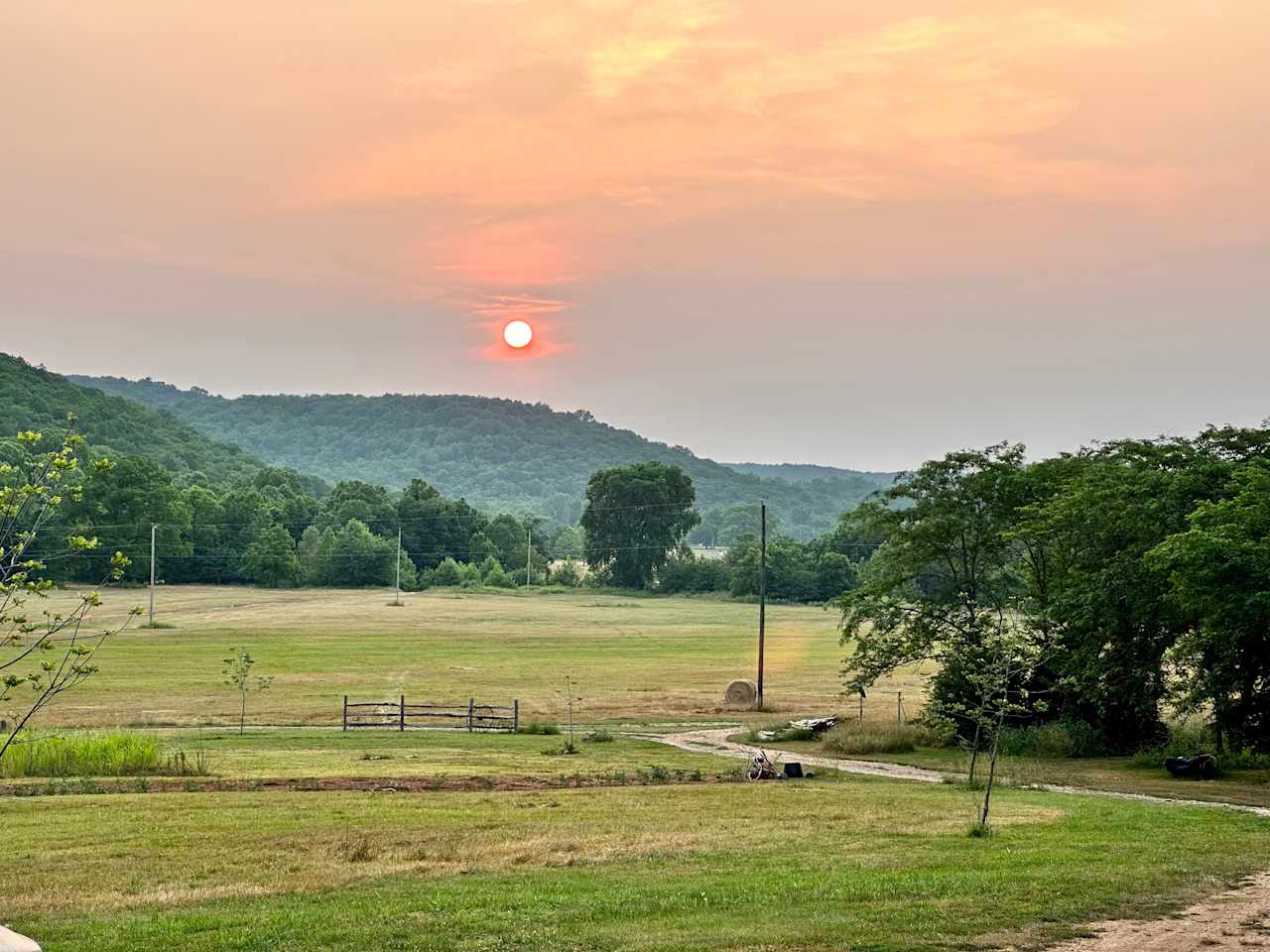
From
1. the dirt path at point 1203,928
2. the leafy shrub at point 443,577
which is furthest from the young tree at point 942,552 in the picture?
the leafy shrub at point 443,577

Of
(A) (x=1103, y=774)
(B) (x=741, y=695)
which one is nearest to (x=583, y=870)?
(A) (x=1103, y=774)

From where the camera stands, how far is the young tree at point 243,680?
168 feet

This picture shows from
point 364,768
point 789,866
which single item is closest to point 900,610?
point 364,768

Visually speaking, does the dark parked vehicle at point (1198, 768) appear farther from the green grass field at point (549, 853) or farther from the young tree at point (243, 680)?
the young tree at point (243, 680)

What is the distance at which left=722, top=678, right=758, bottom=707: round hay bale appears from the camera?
209 ft

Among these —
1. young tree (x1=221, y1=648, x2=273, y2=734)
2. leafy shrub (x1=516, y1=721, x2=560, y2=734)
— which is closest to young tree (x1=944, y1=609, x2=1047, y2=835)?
leafy shrub (x1=516, y1=721, x2=560, y2=734)

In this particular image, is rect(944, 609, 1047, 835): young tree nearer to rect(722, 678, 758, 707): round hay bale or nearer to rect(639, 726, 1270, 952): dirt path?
rect(639, 726, 1270, 952): dirt path

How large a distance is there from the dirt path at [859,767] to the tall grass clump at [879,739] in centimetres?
162

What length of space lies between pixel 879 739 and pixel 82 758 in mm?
25976

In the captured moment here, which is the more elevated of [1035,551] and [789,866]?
[1035,551]

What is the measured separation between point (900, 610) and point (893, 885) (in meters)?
32.7

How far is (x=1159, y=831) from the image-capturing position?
23.2m

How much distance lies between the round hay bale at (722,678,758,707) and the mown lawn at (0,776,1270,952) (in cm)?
3441

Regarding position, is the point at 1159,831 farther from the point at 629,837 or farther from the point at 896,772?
the point at 896,772
